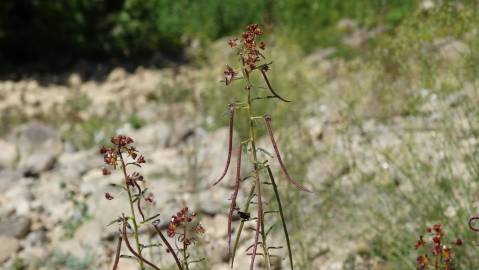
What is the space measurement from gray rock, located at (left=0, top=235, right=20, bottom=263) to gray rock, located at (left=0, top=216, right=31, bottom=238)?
0.26 feet

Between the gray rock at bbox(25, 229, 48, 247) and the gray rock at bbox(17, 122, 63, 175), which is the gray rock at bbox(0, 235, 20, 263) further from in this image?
the gray rock at bbox(17, 122, 63, 175)

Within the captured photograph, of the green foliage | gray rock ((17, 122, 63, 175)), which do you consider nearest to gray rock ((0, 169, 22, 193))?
gray rock ((17, 122, 63, 175))

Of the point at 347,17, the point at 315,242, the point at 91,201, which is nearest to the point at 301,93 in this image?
the point at 91,201

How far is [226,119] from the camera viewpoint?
608cm

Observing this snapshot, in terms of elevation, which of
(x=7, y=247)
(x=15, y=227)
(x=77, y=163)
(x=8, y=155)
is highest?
(x=8, y=155)

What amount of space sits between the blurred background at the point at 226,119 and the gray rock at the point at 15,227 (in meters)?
0.02

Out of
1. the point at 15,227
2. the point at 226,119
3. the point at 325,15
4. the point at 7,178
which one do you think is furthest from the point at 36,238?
the point at 325,15

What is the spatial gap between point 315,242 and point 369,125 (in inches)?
59.8

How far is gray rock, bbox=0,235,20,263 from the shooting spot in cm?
434

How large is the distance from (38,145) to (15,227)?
176 cm

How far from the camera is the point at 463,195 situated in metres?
3.14

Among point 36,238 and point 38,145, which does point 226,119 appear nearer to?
point 38,145

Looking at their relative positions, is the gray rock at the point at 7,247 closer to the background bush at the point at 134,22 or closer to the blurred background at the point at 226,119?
the blurred background at the point at 226,119

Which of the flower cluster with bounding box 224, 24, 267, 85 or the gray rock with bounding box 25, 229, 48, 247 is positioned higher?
the gray rock with bounding box 25, 229, 48, 247
